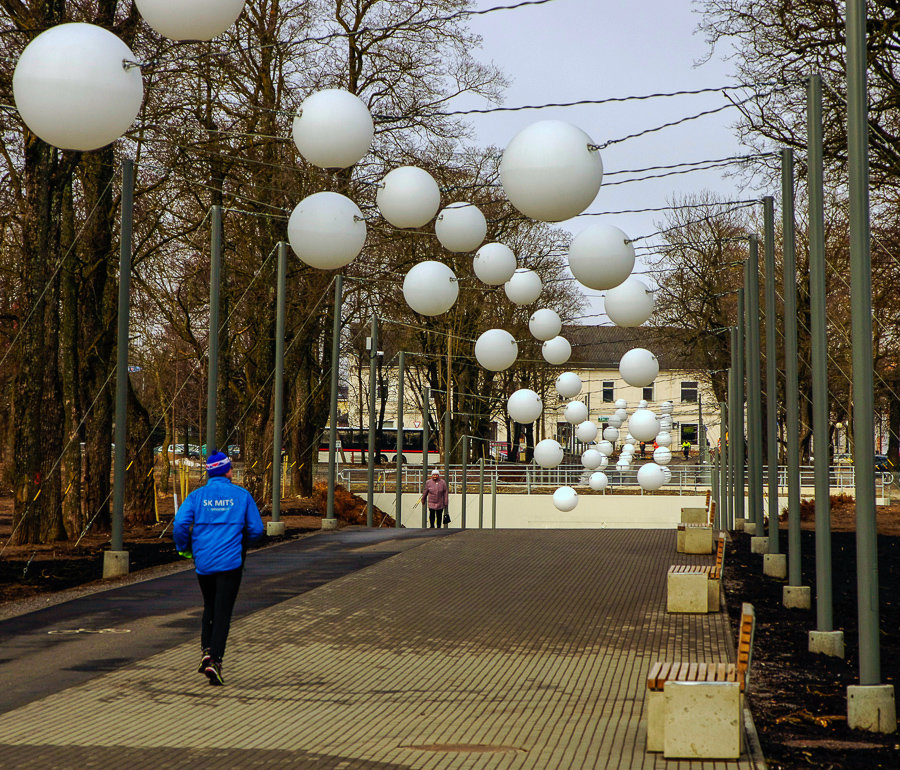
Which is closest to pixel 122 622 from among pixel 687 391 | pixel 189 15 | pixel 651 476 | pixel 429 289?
pixel 429 289

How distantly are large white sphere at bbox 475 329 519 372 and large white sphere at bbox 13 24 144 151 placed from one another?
8403 millimetres

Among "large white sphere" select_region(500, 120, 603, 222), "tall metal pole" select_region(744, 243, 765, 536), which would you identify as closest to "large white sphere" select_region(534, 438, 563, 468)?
"tall metal pole" select_region(744, 243, 765, 536)

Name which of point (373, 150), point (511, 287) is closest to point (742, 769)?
point (511, 287)

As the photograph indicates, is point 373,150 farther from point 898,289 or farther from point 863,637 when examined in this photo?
point 863,637

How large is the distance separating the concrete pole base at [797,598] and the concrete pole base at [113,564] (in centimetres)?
901

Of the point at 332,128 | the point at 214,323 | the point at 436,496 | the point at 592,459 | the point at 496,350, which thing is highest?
the point at 332,128

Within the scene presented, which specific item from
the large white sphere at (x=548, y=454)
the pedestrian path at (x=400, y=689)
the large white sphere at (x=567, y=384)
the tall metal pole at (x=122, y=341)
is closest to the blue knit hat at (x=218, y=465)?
the pedestrian path at (x=400, y=689)

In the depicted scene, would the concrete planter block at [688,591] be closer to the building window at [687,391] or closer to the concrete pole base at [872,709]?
the concrete pole base at [872,709]

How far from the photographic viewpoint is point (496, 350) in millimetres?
16719

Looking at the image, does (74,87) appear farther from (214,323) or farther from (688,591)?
(214,323)

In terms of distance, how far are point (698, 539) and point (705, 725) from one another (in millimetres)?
13843

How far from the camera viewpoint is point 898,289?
2519 centimetres

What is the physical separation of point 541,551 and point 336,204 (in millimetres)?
10902

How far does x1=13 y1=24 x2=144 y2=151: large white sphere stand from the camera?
8695 millimetres
